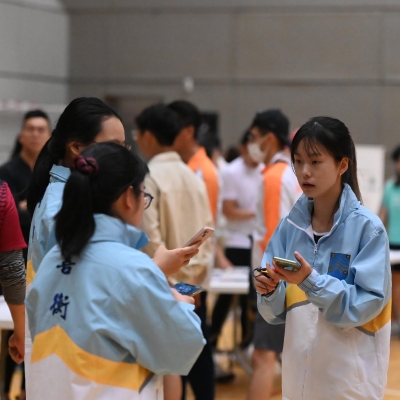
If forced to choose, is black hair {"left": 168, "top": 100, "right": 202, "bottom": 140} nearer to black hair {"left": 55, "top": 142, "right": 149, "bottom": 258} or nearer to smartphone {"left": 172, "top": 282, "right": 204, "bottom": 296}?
smartphone {"left": 172, "top": 282, "right": 204, "bottom": 296}

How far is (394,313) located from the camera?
20.2ft

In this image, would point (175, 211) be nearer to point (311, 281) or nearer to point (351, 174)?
point (351, 174)

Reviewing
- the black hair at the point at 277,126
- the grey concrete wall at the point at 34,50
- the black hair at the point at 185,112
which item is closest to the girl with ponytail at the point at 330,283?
the black hair at the point at 277,126

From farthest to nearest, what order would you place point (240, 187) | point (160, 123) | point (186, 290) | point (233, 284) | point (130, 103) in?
point (130, 103) < point (240, 187) < point (233, 284) < point (160, 123) < point (186, 290)

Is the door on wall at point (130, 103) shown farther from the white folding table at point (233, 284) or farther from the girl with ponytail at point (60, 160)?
the girl with ponytail at point (60, 160)

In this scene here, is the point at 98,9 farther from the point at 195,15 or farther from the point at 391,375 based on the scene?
the point at 391,375

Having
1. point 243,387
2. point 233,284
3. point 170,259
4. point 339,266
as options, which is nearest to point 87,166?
point 170,259

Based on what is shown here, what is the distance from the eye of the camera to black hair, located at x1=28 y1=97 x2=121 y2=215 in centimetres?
216

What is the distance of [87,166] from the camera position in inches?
63.9

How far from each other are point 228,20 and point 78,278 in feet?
24.3

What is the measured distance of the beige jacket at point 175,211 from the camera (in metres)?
3.06

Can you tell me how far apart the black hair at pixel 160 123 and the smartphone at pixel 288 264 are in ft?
4.94

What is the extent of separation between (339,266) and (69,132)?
92 cm

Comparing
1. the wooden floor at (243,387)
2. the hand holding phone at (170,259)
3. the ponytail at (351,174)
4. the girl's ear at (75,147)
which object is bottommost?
the wooden floor at (243,387)
